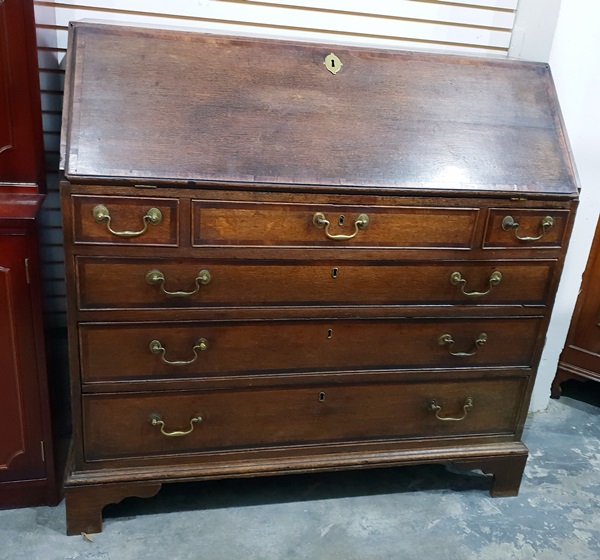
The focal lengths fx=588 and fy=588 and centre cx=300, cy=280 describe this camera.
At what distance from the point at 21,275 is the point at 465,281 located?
1342 mm

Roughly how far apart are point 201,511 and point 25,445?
0.62 meters

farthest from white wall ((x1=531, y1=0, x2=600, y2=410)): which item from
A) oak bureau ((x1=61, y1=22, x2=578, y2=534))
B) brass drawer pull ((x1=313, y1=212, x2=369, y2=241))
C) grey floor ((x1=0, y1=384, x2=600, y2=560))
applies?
brass drawer pull ((x1=313, y1=212, x2=369, y2=241))

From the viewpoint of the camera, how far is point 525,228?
6.02 ft

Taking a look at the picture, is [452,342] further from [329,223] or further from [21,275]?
[21,275]

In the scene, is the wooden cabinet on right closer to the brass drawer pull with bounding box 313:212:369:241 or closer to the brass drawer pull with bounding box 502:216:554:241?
the brass drawer pull with bounding box 502:216:554:241

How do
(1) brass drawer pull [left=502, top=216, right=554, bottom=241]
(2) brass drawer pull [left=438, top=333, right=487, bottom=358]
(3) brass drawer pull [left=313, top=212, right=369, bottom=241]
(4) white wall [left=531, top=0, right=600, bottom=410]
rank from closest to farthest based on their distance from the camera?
1. (3) brass drawer pull [left=313, top=212, right=369, bottom=241]
2. (1) brass drawer pull [left=502, top=216, right=554, bottom=241]
3. (2) brass drawer pull [left=438, top=333, right=487, bottom=358]
4. (4) white wall [left=531, top=0, right=600, bottom=410]

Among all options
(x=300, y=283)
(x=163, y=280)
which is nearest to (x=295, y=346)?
(x=300, y=283)

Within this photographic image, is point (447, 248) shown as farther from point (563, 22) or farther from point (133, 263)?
point (563, 22)

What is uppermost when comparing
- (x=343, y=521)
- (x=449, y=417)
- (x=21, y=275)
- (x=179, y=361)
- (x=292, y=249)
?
(x=292, y=249)

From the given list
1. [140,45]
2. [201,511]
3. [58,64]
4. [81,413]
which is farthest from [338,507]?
[58,64]

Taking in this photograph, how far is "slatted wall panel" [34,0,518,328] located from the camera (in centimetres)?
211

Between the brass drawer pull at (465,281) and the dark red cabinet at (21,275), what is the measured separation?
1.25 meters

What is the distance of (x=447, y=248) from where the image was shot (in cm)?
180

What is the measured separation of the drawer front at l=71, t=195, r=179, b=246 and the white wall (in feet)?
5.52
